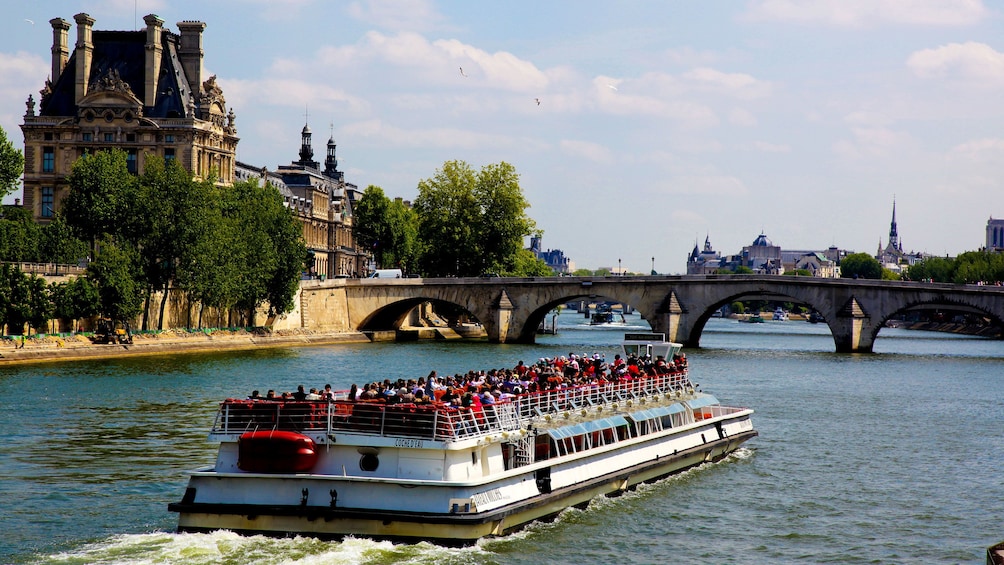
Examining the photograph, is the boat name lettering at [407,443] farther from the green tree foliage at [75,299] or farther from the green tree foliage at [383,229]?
the green tree foliage at [383,229]

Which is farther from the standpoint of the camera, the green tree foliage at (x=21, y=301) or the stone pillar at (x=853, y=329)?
the stone pillar at (x=853, y=329)

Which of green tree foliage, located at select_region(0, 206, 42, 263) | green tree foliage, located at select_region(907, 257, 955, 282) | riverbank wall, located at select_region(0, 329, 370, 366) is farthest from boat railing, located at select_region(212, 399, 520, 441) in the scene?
green tree foliage, located at select_region(907, 257, 955, 282)

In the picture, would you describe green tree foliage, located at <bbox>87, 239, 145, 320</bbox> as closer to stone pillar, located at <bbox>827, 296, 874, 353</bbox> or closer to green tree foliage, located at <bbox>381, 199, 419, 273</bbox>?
stone pillar, located at <bbox>827, 296, 874, 353</bbox>

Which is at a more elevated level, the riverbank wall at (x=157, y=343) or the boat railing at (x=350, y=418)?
the riverbank wall at (x=157, y=343)

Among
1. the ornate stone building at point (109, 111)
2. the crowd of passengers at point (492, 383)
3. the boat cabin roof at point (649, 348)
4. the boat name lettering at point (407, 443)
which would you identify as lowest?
the boat name lettering at point (407, 443)

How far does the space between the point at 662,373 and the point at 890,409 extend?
21.2 meters

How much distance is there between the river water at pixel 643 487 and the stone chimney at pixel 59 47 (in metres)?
43.8

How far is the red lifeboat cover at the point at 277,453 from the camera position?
2519cm

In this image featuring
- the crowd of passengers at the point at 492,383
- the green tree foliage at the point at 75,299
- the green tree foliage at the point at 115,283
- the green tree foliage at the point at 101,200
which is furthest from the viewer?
the green tree foliage at the point at 101,200

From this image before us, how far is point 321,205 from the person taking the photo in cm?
14488

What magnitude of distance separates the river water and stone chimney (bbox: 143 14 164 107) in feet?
130

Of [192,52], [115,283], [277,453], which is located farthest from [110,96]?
[277,453]

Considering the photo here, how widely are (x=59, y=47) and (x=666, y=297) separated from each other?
52.4m

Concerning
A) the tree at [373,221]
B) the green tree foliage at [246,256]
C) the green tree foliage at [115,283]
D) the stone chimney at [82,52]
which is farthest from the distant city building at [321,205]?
the green tree foliage at [115,283]
